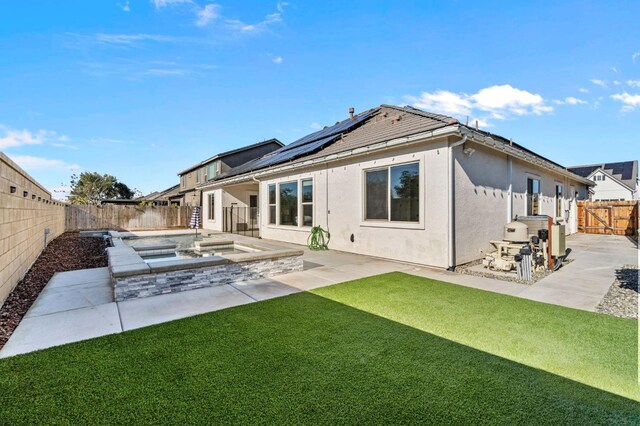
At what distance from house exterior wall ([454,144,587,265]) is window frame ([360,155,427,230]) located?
29.6 inches

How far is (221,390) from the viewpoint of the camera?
232cm

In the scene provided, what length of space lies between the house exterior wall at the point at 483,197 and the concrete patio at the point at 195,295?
150 centimetres

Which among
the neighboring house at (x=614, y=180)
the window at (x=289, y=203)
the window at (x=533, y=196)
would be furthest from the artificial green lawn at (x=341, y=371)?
the neighboring house at (x=614, y=180)

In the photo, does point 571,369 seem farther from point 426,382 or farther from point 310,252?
point 310,252

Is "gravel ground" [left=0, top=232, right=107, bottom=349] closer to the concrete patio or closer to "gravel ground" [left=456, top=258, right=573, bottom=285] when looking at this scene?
the concrete patio

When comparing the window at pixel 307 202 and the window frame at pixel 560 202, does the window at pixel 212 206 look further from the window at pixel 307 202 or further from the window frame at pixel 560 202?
the window frame at pixel 560 202

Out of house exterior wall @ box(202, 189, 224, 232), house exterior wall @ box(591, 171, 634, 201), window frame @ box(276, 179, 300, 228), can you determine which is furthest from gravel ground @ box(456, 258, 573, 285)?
house exterior wall @ box(591, 171, 634, 201)

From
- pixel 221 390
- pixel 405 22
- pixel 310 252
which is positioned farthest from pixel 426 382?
pixel 405 22

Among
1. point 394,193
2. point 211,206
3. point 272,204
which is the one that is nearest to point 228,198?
point 211,206

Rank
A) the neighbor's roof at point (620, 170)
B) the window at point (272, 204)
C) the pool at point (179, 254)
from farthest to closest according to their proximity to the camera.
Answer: the neighbor's roof at point (620, 170) < the window at point (272, 204) < the pool at point (179, 254)

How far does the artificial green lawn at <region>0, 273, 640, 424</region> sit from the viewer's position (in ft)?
6.81

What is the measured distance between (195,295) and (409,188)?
5.63 meters

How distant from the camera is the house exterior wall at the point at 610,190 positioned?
3503cm

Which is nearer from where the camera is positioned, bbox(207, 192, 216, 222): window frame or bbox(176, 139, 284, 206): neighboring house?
bbox(207, 192, 216, 222): window frame
